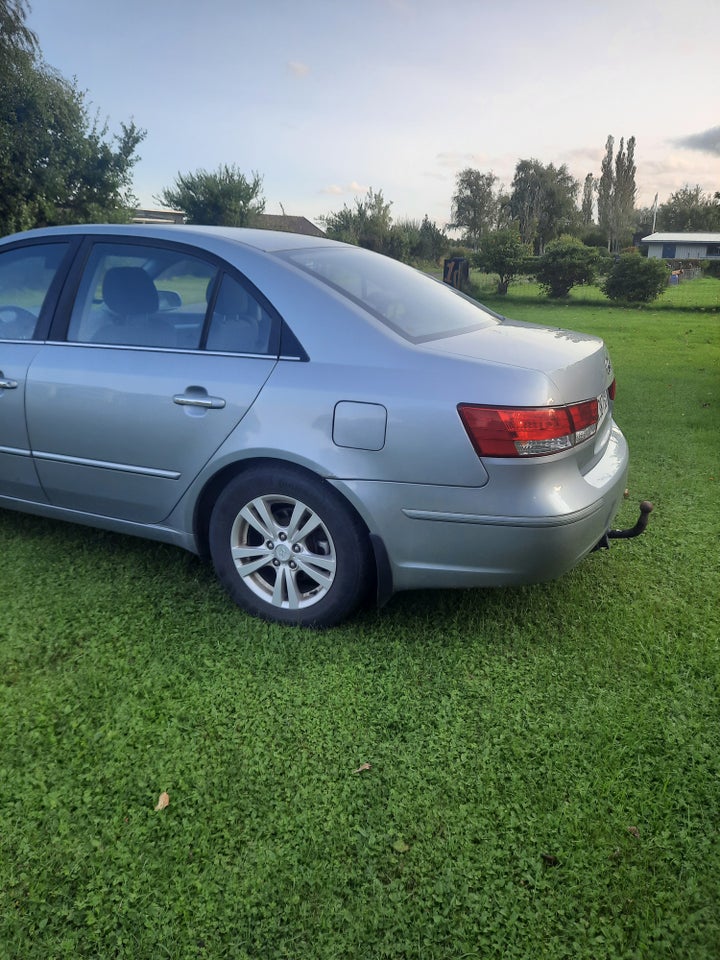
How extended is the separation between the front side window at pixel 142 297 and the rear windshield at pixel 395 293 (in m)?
0.45

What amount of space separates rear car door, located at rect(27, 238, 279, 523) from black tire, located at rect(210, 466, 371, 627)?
0.27 metres

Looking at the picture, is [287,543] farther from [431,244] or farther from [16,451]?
[431,244]

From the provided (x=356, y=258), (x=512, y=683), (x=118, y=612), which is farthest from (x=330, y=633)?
(x=356, y=258)

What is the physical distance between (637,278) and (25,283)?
19482 millimetres

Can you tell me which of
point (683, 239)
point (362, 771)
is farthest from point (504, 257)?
point (683, 239)

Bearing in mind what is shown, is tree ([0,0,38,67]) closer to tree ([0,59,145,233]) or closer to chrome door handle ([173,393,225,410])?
tree ([0,59,145,233])

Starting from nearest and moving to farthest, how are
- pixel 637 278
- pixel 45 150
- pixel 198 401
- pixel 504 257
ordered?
pixel 198 401 → pixel 637 278 → pixel 504 257 → pixel 45 150

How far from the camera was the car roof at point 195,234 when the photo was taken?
3240mm

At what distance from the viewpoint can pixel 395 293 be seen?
3.26 meters

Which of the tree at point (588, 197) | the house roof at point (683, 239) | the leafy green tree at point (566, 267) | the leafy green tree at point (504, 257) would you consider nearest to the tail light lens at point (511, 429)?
the leafy green tree at point (566, 267)

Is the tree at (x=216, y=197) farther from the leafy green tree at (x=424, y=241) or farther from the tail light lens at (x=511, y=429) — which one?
the tail light lens at (x=511, y=429)

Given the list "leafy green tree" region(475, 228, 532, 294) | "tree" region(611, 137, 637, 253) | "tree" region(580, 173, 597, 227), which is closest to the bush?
"leafy green tree" region(475, 228, 532, 294)

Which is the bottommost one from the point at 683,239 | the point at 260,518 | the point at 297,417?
the point at 260,518

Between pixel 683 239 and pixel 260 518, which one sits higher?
pixel 683 239
